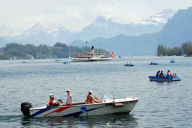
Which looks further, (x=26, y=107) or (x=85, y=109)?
(x=26, y=107)

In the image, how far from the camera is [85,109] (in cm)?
4150

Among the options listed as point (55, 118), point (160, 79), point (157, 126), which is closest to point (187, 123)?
point (157, 126)

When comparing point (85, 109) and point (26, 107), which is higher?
point (26, 107)

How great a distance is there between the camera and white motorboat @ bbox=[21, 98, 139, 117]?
41344mm

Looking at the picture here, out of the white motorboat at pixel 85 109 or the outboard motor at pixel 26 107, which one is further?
the outboard motor at pixel 26 107

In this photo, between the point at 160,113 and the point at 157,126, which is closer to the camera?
the point at 157,126

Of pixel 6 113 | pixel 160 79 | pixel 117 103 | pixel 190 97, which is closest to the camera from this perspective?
pixel 117 103

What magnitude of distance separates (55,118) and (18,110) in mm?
8132

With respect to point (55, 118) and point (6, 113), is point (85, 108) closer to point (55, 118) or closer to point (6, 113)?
point (55, 118)

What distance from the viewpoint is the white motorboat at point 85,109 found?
136 feet

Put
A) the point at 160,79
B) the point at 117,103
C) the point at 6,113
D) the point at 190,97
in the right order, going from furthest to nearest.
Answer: the point at 160,79 < the point at 190,97 < the point at 6,113 < the point at 117,103

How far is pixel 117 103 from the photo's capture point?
41125 mm

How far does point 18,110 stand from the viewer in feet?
158

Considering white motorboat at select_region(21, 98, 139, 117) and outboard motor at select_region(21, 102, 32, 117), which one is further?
outboard motor at select_region(21, 102, 32, 117)
